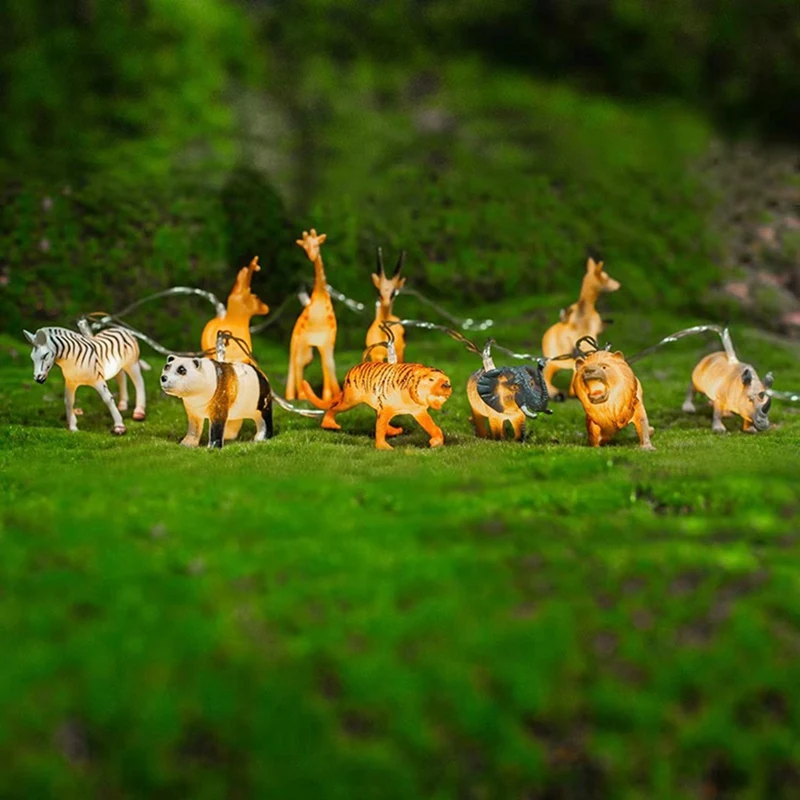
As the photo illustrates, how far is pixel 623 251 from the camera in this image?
11.0 m

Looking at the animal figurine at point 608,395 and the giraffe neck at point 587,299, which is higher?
the giraffe neck at point 587,299

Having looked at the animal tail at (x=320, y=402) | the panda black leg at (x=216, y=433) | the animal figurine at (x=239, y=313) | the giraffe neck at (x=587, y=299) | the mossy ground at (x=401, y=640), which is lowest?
the mossy ground at (x=401, y=640)

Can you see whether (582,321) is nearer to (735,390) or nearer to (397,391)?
(735,390)

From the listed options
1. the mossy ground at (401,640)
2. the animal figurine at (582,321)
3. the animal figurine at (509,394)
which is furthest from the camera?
the animal figurine at (582,321)

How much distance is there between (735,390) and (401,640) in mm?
4148

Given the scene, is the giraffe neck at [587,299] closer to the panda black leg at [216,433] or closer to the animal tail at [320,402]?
the animal tail at [320,402]

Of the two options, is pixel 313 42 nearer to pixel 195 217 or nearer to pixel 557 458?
pixel 195 217

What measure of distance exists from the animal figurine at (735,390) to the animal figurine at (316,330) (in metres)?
2.97

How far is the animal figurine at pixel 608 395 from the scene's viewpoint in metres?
5.31

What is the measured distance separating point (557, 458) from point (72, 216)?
7316mm

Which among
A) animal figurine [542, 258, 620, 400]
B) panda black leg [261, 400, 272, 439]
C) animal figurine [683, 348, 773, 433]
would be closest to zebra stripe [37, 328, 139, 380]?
panda black leg [261, 400, 272, 439]

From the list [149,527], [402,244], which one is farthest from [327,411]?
[402,244]

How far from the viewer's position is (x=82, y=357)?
582 centimetres

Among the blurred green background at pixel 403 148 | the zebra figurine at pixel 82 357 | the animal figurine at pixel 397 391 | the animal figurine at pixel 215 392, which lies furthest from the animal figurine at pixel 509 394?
the blurred green background at pixel 403 148
